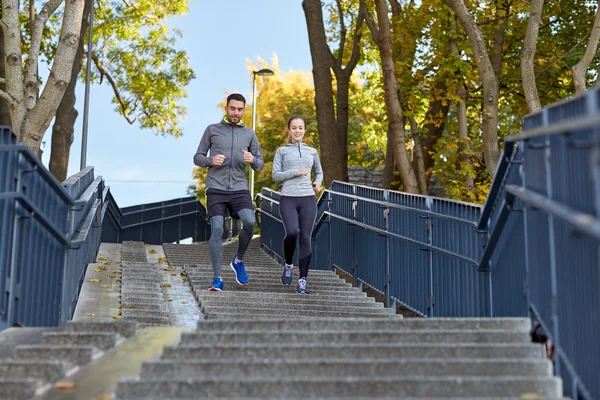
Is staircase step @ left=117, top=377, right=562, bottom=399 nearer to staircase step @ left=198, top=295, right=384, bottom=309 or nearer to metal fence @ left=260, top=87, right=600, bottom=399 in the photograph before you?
metal fence @ left=260, top=87, right=600, bottom=399

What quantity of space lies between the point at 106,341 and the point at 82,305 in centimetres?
286

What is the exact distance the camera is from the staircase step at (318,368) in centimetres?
395

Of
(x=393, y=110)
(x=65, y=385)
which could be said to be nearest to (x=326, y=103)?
(x=393, y=110)

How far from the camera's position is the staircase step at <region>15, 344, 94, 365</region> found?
4355 millimetres

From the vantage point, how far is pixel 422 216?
784cm

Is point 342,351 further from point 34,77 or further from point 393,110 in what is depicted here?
point 393,110

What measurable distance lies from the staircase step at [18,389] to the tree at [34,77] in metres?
6.95

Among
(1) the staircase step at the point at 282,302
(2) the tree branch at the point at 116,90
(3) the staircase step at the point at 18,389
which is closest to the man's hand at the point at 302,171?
(1) the staircase step at the point at 282,302

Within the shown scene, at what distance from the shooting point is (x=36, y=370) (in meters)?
4.02

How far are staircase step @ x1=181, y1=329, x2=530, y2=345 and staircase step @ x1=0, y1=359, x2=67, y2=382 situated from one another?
876mm

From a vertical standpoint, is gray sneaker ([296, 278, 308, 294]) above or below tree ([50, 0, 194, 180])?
below

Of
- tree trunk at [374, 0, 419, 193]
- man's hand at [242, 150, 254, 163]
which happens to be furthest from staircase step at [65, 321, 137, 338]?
tree trunk at [374, 0, 419, 193]

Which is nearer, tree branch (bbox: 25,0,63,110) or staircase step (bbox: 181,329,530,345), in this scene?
staircase step (bbox: 181,329,530,345)

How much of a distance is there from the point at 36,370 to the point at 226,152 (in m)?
4.08
